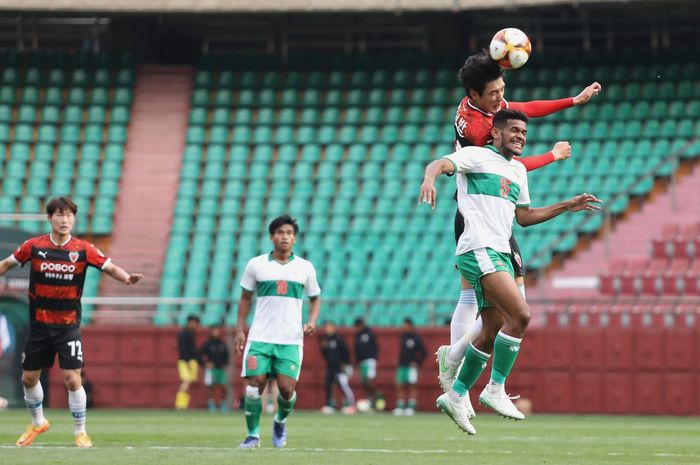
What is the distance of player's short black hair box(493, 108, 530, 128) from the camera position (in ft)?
33.0

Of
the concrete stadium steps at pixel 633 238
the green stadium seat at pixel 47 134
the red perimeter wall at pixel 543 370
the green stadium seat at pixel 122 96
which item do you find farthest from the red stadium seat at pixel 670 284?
the green stadium seat at pixel 47 134

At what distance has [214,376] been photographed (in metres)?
25.7

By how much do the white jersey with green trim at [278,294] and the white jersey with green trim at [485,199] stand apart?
4057 mm

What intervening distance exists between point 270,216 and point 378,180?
2.56 m

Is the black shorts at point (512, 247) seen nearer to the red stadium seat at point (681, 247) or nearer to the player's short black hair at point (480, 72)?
the player's short black hair at point (480, 72)

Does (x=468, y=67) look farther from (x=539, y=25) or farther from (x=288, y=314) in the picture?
(x=539, y=25)

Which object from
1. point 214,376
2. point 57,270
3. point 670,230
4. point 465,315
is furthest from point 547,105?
point 670,230

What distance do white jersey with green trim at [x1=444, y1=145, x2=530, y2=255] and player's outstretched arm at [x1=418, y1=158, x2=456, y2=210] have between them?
0.41 meters

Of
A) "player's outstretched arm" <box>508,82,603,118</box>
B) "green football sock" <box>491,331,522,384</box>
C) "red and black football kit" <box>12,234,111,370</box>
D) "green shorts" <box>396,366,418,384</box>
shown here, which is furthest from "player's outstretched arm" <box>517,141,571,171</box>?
"green shorts" <box>396,366,418,384</box>

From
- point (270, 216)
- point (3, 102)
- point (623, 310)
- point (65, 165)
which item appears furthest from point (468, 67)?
point (3, 102)

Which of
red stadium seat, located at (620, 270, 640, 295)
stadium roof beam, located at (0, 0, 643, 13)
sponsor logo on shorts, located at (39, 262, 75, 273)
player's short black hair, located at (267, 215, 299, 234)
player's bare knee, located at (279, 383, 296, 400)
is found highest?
stadium roof beam, located at (0, 0, 643, 13)

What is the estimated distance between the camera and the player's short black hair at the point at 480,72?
1034cm

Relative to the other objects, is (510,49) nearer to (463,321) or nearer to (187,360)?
(463,321)

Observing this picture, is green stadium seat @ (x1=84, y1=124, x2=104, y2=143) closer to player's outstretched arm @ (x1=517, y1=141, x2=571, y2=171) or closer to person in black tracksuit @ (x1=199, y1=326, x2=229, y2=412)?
person in black tracksuit @ (x1=199, y1=326, x2=229, y2=412)
